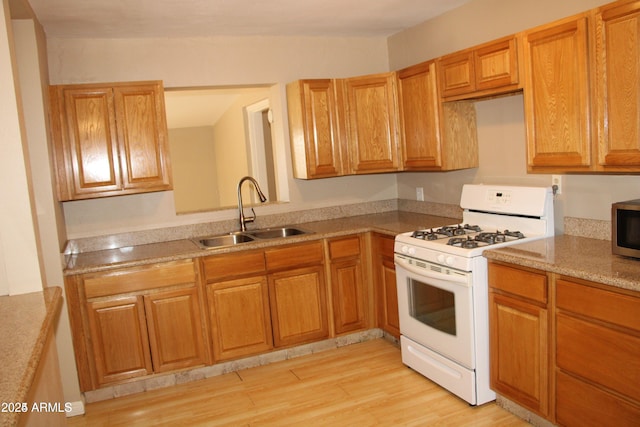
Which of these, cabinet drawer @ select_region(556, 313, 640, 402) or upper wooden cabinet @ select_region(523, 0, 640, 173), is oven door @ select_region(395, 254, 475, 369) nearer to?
cabinet drawer @ select_region(556, 313, 640, 402)

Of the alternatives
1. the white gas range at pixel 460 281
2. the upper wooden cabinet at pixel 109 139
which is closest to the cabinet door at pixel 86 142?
the upper wooden cabinet at pixel 109 139

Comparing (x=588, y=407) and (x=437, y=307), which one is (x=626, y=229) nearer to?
(x=588, y=407)

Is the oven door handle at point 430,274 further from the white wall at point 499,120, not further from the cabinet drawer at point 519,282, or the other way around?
the white wall at point 499,120

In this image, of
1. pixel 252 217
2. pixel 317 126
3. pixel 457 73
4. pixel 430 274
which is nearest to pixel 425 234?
pixel 430 274

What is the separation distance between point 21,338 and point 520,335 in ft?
7.17

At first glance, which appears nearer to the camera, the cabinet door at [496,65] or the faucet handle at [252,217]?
the cabinet door at [496,65]

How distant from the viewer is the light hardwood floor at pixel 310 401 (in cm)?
288

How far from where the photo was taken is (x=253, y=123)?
5488 millimetres

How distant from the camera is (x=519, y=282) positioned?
260 cm

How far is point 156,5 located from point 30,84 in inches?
33.5

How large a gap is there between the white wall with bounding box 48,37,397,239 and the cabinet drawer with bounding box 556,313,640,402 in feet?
7.93

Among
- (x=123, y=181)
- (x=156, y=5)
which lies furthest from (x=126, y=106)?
(x=156, y=5)

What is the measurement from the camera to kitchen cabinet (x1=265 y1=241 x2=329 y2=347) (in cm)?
365

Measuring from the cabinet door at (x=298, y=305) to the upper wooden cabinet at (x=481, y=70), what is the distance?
5.01 feet
